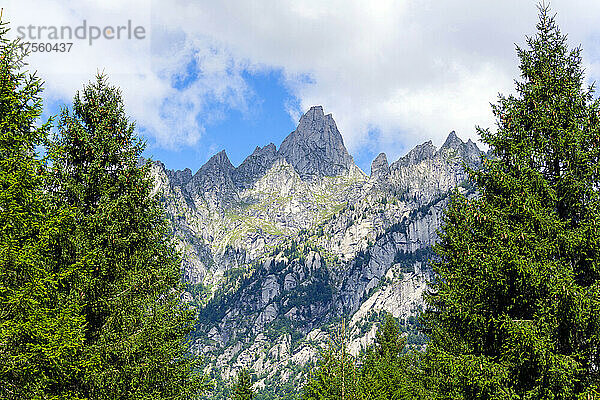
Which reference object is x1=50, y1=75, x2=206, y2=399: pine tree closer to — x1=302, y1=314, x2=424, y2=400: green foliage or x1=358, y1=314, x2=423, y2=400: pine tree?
x1=302, y1=314, x2=424, y2=400: green foliage

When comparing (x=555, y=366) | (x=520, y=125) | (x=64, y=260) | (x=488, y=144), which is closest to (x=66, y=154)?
(x=64, y=260)

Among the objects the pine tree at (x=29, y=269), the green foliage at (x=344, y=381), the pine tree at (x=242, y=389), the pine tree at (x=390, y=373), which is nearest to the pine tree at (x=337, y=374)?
the green foliage at (x=344, y=381)

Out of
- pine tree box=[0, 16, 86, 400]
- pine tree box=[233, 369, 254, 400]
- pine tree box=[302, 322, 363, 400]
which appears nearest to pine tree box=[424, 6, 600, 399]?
pine tree box=[302, 322, 363, 400]

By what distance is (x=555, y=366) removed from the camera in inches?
404

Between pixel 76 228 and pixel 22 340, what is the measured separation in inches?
149

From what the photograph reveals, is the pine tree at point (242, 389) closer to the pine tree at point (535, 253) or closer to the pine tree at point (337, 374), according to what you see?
the pine tree at point (337, 374)

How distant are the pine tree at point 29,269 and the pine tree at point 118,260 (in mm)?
642

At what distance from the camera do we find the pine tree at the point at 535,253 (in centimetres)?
1062

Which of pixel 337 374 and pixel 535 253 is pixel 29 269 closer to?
pixel 535 253

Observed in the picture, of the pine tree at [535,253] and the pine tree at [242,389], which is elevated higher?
the pine tree at [535,253]

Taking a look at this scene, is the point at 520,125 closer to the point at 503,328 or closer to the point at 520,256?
the point at 520,256

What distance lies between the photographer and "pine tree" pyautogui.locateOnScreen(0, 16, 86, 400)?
10477 millimetres

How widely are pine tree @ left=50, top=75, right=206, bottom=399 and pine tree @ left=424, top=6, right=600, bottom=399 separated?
30.3 feet

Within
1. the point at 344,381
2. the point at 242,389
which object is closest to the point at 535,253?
the point at 344,381
